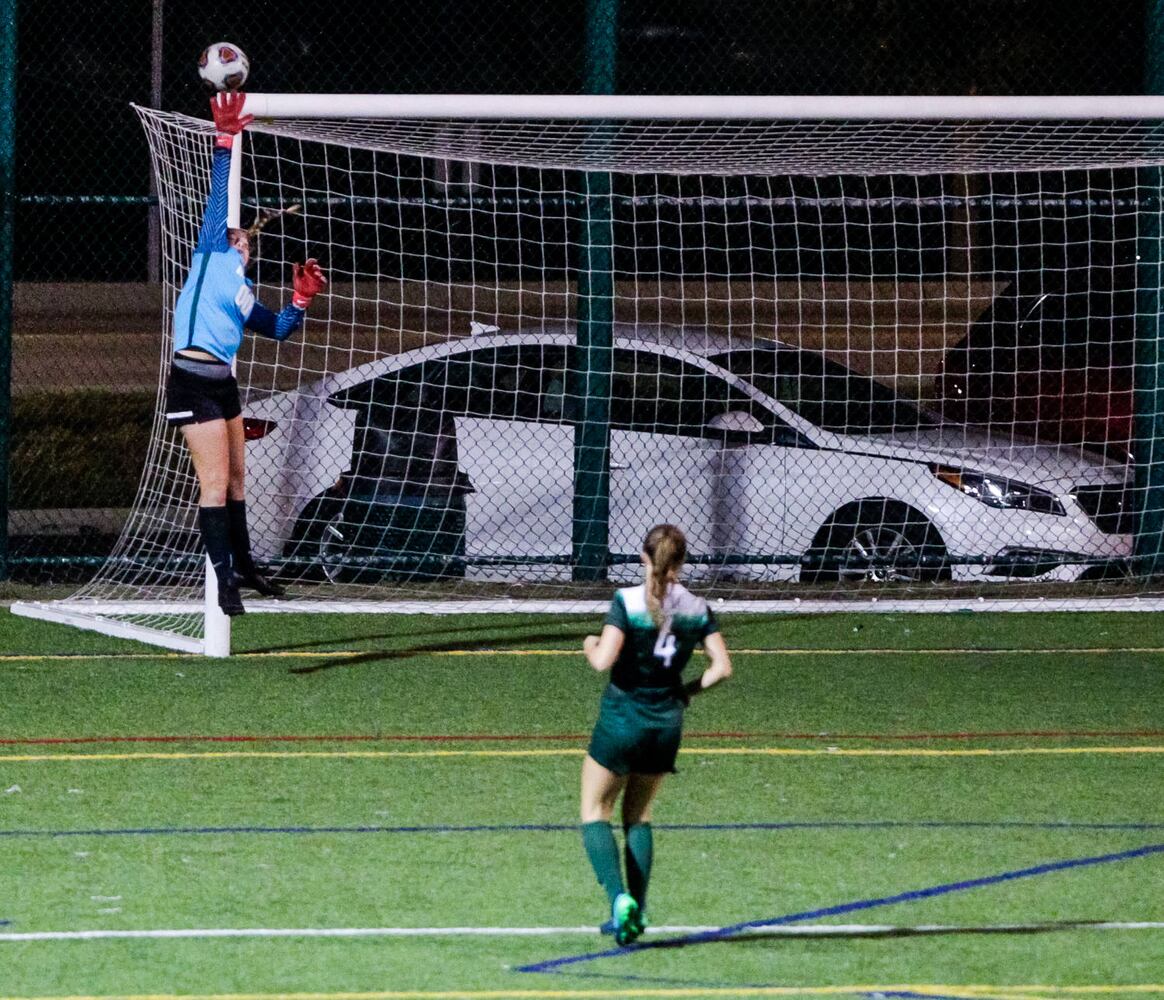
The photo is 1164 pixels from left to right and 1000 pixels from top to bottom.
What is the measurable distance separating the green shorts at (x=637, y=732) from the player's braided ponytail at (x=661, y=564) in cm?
23

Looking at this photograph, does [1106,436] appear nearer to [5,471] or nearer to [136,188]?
[5,471]

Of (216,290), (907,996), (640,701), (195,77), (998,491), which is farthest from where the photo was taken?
(195,77)

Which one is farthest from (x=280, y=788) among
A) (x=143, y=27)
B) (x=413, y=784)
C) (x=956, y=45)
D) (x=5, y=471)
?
(x=143, y=27)

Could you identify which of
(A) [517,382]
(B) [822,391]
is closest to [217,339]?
(A) [517,382]

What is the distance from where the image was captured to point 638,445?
1387 centimetres

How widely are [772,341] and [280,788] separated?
A: 6148mm

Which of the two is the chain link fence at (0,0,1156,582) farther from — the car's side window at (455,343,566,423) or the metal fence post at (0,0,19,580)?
the car's side window at (455,343,566,423)

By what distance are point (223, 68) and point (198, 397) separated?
1.53 meters

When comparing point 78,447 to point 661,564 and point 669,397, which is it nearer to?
point 669,397

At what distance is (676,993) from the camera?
5754 mm

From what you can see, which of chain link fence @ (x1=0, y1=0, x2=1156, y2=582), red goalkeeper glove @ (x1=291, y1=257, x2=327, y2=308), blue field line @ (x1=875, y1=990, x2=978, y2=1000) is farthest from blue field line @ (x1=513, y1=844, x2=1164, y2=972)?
chain link fence @ (x1=0, y1=0, x2=1156, y2=582)

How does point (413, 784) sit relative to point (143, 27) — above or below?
below

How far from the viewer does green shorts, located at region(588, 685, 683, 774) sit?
609cm

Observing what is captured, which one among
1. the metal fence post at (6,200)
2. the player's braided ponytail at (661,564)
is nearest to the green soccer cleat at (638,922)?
the player's braided ponytail at (661,564)
